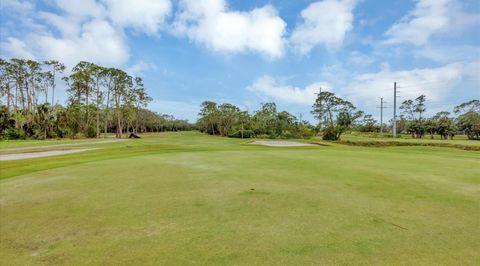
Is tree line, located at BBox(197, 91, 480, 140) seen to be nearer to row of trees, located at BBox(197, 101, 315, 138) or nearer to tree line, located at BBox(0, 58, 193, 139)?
row of trees, located at BBox(197, 101, 315, 138)

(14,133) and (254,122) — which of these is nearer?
(14,133)

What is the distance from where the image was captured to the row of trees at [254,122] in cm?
4988

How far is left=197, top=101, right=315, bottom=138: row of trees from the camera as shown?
49.9m

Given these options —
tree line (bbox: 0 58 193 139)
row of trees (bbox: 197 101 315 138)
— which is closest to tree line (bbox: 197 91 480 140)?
row of trees (bbox: 197 101 315 138)

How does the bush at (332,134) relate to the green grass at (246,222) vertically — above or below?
above

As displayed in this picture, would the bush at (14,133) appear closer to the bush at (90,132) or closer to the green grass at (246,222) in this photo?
the bush at (90,132)

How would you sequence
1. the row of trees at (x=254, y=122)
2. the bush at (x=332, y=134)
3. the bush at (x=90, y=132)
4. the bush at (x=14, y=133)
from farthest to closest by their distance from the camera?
1. the row of trees at (x=254, y=122)
2. the bush at (x=90, y=132)
3. the bush at (x=332, y=134)
4. the bush at (x=14, y=133)

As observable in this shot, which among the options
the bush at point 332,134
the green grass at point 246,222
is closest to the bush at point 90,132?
the bush at point 332,134

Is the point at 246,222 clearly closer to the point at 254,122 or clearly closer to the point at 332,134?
the point at 332,134

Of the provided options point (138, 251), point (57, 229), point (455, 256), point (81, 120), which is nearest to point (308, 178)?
point (455, 256)

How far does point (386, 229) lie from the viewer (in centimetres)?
347

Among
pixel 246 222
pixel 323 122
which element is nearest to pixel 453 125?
pixel 323 122

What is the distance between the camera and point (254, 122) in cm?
5650

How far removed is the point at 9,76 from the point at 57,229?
182ft
